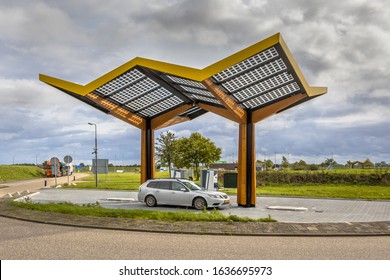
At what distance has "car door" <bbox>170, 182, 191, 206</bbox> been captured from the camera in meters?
17.5

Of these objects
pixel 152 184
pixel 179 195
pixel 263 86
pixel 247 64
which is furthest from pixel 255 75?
pixel 152 184

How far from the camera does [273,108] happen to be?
Answer: 1819cm

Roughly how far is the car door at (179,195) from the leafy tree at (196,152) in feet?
94.6

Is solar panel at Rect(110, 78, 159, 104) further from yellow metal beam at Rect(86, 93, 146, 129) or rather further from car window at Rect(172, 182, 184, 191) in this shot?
car window at Rect(172, 182, 184, 191)

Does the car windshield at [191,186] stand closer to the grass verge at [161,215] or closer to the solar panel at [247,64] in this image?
the grass verge at [161,215]

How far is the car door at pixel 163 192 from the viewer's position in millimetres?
18031

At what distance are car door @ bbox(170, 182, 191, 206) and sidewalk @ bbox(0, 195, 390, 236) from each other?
4748 mm

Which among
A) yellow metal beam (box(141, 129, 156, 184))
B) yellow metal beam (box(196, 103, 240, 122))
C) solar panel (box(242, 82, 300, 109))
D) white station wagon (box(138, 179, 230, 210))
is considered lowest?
white station wagon (box(138, 179, 230, 210))

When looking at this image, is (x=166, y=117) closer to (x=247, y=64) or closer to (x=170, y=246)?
(x=247, y=64)

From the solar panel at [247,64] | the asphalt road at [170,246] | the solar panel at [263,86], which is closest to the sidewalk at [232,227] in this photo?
the asphalt road at [170,246]

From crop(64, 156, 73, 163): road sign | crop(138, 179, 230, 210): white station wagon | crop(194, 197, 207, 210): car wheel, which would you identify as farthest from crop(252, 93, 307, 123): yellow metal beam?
crop(64, 156, 73, 163): road sign

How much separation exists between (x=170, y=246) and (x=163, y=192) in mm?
9053
